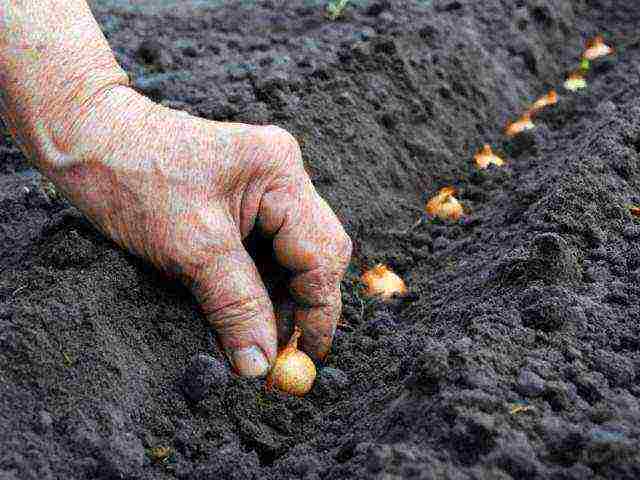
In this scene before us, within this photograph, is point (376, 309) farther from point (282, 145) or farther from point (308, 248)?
point (282, 145)

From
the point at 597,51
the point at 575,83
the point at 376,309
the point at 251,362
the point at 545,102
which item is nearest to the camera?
the point at 251,362

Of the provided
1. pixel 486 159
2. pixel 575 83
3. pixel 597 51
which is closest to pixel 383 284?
pixel 486 159

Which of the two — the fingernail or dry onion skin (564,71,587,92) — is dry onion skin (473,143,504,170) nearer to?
dry onion skin (564,71,587,92)

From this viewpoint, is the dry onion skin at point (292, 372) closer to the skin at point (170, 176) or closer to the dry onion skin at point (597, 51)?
the skin at point (170, 176)

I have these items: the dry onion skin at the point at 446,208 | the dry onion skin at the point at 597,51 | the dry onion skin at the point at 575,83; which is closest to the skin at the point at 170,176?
the dry onion skin at the point at 446,208

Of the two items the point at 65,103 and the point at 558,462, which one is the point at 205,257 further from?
the point at 558,462

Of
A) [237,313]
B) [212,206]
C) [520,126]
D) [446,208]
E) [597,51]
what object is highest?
[212,206]

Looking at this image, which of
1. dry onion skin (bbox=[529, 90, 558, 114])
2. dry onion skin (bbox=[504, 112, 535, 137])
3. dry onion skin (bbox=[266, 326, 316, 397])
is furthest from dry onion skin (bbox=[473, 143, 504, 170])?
dry onion skin (bbox=[266, 326, 316, 397])
